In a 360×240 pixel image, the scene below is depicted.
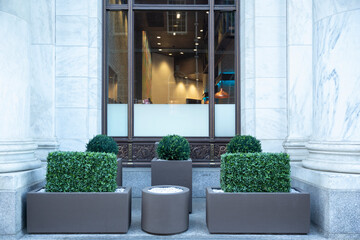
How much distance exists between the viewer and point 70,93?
841cm

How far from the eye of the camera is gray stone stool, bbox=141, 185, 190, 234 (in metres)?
5.14

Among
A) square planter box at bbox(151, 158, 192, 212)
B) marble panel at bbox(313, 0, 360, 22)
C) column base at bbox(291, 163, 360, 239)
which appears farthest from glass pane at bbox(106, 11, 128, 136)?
column base at bbox(291, 163, 360, 239)

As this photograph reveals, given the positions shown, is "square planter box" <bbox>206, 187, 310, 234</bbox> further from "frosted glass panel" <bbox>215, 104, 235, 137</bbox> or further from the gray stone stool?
"frosted glass panel" <bbox>215, 104, 235, 137</bbox>

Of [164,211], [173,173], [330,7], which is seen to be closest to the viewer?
[164,211]

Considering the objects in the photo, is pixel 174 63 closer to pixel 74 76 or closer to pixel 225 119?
pixel 225 119

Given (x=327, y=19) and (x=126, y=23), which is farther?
(x=126, y=23)

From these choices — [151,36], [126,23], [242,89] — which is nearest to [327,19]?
[242,89]

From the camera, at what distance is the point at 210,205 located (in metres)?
5.26

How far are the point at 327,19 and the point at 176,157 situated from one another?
4.12 metres

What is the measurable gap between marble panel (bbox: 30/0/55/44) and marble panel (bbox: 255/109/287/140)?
6.11 metres

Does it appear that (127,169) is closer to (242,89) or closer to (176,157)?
(176,157)

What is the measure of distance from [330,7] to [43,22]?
22.9 ft

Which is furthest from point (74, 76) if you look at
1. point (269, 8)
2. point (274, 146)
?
point (274, 146)

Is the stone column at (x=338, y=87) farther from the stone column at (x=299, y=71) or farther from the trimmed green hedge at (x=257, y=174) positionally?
the stone column at (x=299, y=71)
